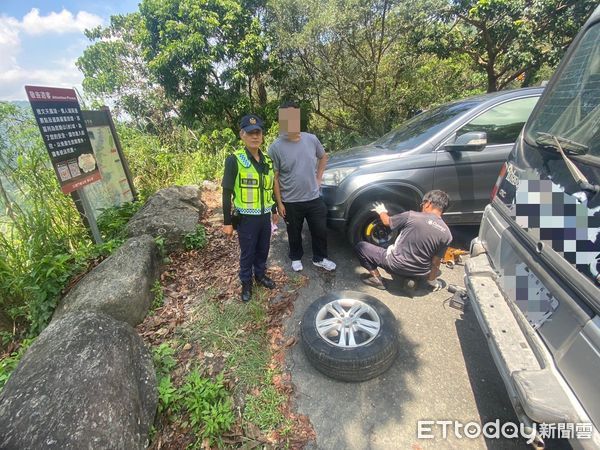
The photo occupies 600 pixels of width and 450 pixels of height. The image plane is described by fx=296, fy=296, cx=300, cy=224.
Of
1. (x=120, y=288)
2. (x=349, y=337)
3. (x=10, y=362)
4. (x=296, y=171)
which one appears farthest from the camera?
(x=296, y=171)

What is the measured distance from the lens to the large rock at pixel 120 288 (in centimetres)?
262

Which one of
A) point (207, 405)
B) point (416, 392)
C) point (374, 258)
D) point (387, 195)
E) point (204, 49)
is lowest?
point (416, 392)

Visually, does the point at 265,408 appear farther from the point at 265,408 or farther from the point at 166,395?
the point at 166,395

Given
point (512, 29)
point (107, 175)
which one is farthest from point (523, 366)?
point (512, 29)

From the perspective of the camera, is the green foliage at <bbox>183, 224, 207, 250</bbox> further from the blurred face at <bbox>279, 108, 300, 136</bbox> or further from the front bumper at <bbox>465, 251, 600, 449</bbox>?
the front bumper at <bbox>465, 251, 600, 449</bbox>

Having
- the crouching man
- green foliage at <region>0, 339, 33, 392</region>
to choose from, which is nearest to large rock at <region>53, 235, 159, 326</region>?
green foliage at <region>0, 339, 33, 392</region>

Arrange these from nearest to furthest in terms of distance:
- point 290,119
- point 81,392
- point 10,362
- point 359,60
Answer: point 81,392
point 10,362
point 290,119
point 359,60

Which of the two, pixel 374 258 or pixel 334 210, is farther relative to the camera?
pixel 334 210

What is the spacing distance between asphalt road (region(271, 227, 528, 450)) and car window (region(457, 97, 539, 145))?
6.41 ft

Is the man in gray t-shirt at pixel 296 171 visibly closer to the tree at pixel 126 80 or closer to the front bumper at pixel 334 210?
the front bumper at pixel 334 210

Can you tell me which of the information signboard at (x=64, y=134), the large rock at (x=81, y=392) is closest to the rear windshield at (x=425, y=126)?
the large rock at (x=81, y=392)

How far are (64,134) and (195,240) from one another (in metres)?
1.88

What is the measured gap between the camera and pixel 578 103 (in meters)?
1.83

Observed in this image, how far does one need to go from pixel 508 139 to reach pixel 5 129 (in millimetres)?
6219
